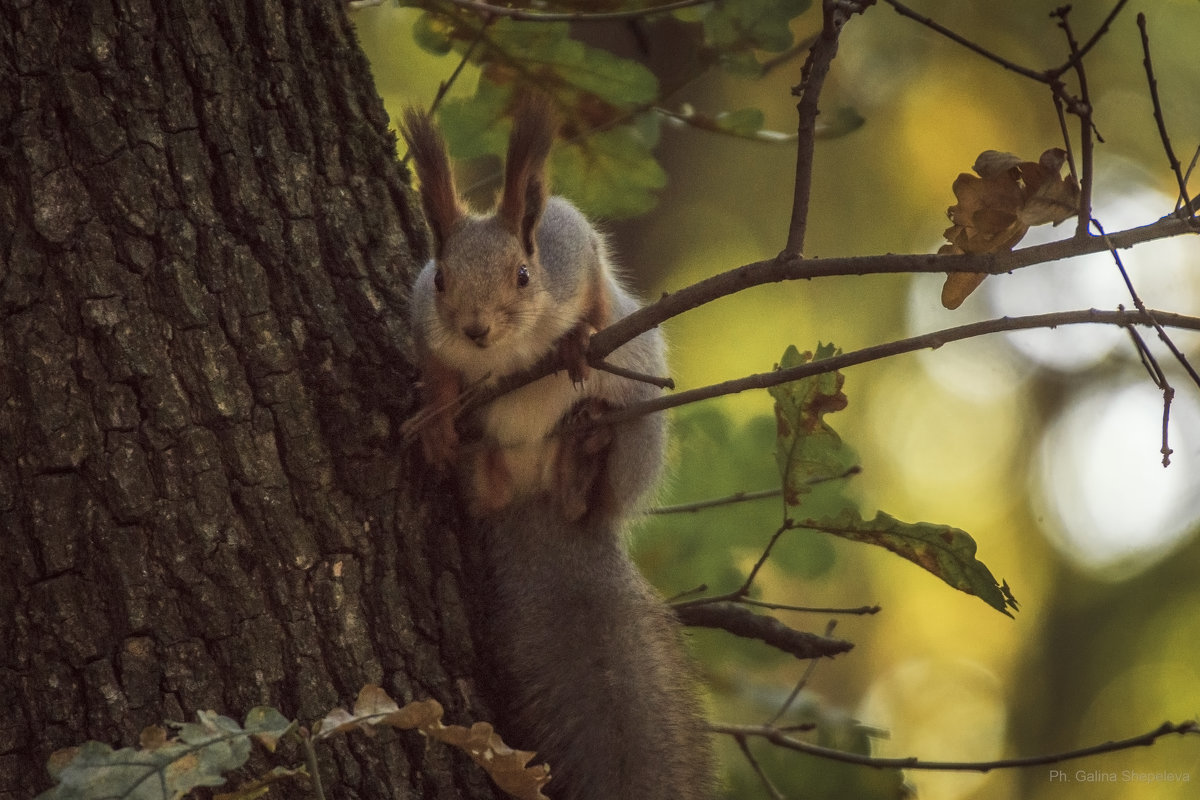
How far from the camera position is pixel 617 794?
1.47m

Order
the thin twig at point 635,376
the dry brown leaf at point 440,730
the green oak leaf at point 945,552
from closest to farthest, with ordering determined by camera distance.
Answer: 1. the dry brown leaf at point 440,730
2. the thin twig at point 635,376
3. the green oak leaf at point 945,552

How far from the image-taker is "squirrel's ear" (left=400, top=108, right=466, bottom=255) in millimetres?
1645

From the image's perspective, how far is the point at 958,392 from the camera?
648 centimetres

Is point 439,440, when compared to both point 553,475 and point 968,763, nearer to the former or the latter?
point 553,475

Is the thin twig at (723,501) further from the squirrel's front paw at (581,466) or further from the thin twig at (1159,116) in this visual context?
the thin twig at (1159,116)

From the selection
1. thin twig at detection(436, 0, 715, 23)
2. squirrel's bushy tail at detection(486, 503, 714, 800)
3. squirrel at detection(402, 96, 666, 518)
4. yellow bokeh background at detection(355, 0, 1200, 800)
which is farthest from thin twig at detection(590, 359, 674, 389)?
yellow bokeh background at detection(355, 0, 1200, 800)

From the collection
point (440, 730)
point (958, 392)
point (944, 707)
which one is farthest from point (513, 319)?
point (944, 707)

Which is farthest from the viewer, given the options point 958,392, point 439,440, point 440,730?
point 958,392

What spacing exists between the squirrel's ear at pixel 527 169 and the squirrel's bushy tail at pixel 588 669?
448 millimetres

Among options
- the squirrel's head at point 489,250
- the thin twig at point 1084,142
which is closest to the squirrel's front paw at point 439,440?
the squirrel's head at point 489,250

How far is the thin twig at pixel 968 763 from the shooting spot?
1556 millimetres

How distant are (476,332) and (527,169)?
26cm

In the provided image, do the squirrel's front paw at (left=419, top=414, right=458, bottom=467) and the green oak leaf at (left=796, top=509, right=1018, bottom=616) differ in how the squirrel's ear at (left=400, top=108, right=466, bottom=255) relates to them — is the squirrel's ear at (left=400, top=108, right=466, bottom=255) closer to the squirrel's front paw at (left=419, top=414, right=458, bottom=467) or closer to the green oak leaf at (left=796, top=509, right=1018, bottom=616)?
the squirrel's front paw at (left=419, top=414, right=458, bottom=467)

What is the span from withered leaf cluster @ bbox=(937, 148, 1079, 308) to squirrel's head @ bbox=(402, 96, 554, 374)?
629 millimetres
